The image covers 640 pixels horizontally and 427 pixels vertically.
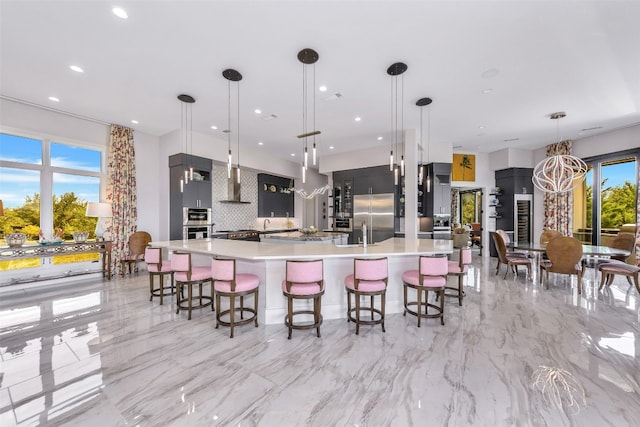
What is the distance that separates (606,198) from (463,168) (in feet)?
11.3

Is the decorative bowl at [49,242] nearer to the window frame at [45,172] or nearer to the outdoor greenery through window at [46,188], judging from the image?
the outdoor greenery through window at [46,188]

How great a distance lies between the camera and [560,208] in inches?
290

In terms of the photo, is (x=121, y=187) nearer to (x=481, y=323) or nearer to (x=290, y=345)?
(x=290, y=345)

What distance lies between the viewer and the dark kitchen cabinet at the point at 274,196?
8.54 metres

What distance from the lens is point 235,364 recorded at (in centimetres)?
241

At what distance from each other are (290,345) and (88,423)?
1.62 metres

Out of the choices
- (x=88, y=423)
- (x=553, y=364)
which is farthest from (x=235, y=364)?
Answer: (x=553, y=364)

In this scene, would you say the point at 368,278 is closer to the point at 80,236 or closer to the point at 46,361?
the point at 46,361

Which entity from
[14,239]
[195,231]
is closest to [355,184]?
[195,231]

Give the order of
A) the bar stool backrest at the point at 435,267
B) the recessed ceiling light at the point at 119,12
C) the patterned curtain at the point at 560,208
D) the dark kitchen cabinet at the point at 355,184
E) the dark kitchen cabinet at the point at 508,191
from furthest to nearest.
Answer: the dark kitchen cabinet at the point at 508,191 → the dark kitchen cabinet at the point at 355,184 → the patterned curtain at the point at 560,208 → the bar stool backrest at the point at 435,267 → the recessed ceiling light at the point at 119,12

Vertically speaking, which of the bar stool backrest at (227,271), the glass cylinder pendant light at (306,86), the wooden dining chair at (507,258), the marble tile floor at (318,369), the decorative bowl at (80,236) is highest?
the glass cylinder pendant light at (306,86)

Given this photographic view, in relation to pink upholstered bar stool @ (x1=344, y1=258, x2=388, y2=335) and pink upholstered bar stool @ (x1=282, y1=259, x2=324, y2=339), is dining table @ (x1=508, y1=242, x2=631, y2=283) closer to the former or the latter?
pink upholstered bar stool @ (x1=344, y1=258, x2=388, y2=335)

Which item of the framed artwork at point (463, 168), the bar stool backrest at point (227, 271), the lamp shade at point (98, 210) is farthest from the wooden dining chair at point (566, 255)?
the lamp shade at point (98, 210)

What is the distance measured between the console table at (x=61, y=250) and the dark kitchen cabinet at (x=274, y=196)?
4064 millimetres
